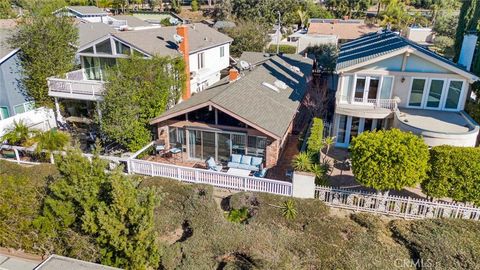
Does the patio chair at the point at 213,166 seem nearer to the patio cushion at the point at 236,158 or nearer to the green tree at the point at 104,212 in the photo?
the patio cushion at the point at 236,158

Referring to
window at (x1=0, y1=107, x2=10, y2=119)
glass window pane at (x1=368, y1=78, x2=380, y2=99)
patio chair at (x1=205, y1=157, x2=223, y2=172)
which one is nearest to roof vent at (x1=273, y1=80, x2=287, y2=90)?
glass window pane at (x1=368, y1=78, x2=380, y2=99)

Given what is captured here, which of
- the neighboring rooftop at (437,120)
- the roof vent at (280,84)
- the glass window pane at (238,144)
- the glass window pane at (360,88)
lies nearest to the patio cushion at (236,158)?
the glass window pane at (238,144)

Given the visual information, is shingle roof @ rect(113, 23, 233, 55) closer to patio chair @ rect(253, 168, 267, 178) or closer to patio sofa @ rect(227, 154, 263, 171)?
patio sofa @ rect(227, 154, 263, 171)

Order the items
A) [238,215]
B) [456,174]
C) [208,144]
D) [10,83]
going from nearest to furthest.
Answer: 1. [456,174]
2. [238,215]
3. [208,144]
4. [10,83]

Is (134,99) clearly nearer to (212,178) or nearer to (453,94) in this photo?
(212,178)

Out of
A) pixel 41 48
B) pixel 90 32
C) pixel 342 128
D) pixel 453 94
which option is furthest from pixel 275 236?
pixel 90 32

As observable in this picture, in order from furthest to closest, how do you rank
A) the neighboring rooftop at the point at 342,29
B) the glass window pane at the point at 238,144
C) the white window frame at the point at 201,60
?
the neighboring rooftop at the point at 342,29 < the white window frame at the point at 201,60 < the glass window pane at the point at 238,144
